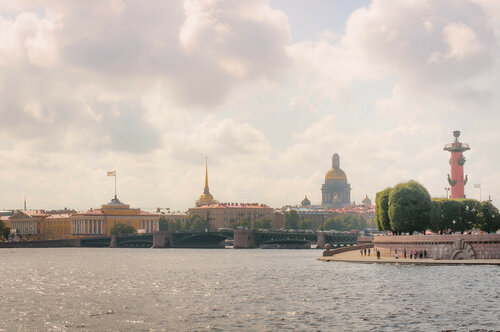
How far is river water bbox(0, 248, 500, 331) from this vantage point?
36719mm

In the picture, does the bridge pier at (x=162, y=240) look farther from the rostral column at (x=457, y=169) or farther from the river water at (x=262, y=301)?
the river water at (x=262, y=301)

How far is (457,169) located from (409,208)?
41702mm

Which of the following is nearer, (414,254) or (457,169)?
(414,254)

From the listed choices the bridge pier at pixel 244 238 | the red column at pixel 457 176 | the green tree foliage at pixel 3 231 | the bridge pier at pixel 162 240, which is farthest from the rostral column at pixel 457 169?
the green tree foliage at pixel 3 231

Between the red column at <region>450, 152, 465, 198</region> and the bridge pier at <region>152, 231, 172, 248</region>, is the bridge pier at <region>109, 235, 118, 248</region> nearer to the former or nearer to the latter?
the bridge pier at <region>152, 231, 172, 248</region>

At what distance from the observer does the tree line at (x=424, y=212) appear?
293ft

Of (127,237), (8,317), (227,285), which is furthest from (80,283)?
(127,237)

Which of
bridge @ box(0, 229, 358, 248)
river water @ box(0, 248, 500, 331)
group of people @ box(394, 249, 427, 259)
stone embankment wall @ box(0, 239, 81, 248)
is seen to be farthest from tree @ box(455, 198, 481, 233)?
stone embankment wall @ box(0, 239, 81, 248)

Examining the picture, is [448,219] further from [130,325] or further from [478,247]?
[130,325]

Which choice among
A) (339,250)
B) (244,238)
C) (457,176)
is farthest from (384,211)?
(244,238)

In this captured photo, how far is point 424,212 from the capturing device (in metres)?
89.8

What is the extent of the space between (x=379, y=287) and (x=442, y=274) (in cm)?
1060

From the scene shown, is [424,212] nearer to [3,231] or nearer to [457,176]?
[457,176]

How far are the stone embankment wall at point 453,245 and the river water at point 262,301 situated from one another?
6.17 metres
